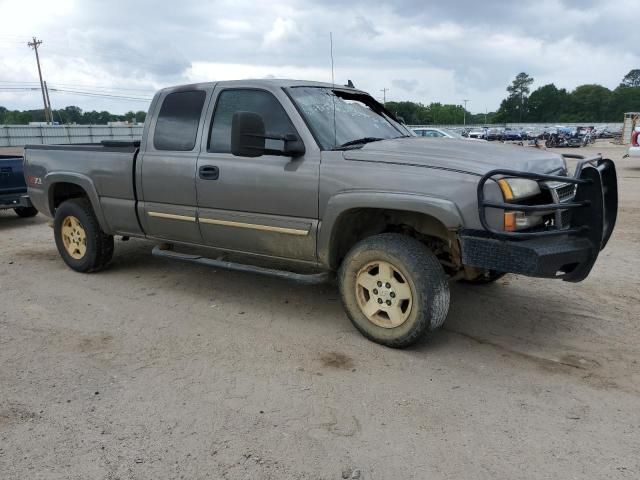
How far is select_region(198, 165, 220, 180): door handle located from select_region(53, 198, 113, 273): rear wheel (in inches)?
71.6

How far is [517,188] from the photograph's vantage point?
11.9 feet

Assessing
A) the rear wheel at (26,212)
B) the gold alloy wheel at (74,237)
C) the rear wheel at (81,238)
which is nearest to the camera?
the rear wheel at (81,238)

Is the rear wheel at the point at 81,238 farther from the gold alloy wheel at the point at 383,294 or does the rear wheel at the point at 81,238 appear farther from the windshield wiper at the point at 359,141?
the gold alloy wheel at the point at 383,294

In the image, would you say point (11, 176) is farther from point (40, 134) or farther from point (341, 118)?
point (40, 134)

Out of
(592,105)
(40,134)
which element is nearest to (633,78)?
(592,105)

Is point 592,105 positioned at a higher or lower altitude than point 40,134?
higher

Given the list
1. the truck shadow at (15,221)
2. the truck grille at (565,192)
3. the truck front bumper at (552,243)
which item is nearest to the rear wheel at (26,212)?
the truck shadow at (15,221)

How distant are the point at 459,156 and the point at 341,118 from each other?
1147 mm

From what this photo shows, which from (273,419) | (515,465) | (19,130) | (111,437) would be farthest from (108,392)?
(19,130)

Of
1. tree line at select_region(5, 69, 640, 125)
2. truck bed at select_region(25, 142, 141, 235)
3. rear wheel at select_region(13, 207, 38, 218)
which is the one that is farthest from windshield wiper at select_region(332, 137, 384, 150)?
tree line at select_region(5, 69, 640, 125)

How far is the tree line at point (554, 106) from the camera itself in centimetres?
12369

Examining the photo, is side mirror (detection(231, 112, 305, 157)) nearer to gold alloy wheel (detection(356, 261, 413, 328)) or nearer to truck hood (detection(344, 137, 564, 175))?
truck hood (detection(344, 137, 564, 175))

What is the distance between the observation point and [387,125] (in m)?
5.04

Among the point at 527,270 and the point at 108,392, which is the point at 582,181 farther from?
the point at 108,392
